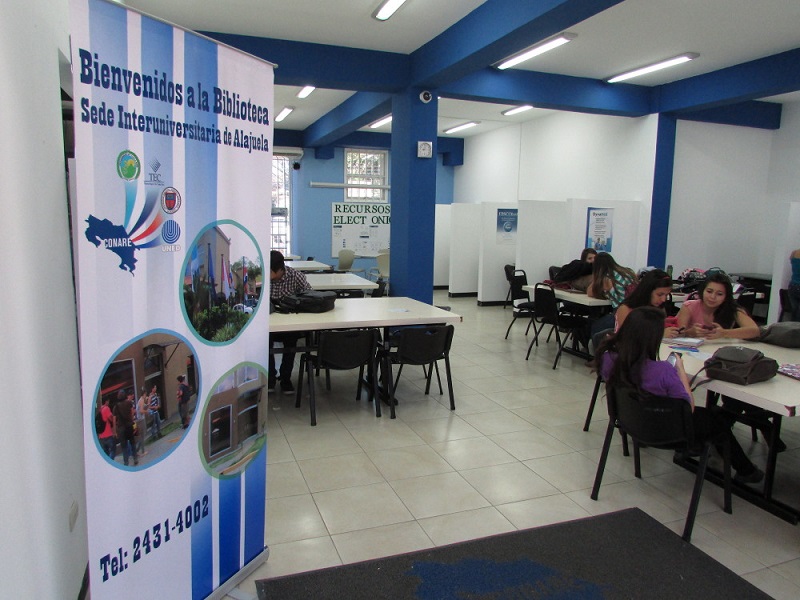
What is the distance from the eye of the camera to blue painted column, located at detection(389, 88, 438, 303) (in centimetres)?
630

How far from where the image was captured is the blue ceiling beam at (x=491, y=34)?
396 centimetres

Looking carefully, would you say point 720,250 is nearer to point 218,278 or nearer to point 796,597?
point 796,597

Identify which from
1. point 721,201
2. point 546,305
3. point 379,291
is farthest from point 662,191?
point 379,291

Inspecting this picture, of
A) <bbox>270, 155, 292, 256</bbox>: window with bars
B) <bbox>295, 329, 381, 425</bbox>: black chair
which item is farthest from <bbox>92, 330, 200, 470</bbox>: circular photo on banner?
<bbox>270, 155, 292, 256</bbox>: window with bars

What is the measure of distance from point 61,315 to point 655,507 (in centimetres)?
302

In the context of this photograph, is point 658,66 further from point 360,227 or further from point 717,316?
point 360,227

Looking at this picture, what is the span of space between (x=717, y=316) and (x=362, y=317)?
2.58m

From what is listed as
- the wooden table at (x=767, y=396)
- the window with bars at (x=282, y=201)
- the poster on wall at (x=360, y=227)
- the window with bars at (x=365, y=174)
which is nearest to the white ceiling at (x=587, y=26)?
the wooden table at (x=767, y=396)

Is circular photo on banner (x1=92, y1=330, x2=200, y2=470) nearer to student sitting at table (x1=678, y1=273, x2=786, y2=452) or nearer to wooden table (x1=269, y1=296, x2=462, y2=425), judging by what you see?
wooden table (x1=269, y1=296, x2=462, y2=425)

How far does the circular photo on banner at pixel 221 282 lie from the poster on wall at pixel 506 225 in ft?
27.1

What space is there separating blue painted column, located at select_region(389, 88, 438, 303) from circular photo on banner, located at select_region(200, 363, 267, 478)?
13.9 ft

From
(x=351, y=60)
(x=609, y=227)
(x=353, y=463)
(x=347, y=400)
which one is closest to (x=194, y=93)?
(x=353, y=463)

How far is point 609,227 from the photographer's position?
8117 mm

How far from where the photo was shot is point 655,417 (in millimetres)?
2805
